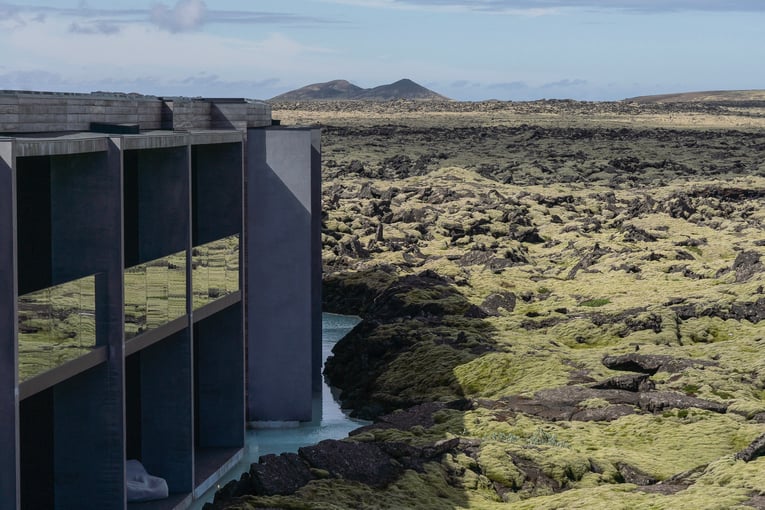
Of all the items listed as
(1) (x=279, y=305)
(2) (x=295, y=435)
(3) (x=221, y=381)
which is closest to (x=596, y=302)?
(1) (x=279, y=305)

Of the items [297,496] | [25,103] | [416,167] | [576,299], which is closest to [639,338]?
[576,299]

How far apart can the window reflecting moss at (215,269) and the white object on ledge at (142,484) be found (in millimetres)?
3210

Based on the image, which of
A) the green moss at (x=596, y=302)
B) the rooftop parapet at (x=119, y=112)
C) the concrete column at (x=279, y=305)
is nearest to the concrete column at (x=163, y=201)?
the rooftop parapet at (x=119, y=112)

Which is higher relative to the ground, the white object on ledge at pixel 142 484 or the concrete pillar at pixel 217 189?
the concrete pillar at pixel 217 189

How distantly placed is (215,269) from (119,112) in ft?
12.3

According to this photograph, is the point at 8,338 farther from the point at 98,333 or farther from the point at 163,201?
the point at 163,201

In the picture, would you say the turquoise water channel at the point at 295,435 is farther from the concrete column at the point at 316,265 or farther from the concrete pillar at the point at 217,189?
the concrete pillar at the point at 217,189

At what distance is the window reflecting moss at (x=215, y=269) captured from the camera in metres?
23.5

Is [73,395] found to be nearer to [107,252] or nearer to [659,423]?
[107,252]

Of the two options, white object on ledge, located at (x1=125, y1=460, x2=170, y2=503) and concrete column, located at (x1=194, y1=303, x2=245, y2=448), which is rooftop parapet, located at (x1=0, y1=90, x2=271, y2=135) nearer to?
concrete column, located at (x1=194, y1=303, x2=245, y2=448)

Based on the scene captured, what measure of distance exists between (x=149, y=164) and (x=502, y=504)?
850cm

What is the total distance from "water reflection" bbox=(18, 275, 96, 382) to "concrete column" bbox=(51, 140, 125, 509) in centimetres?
44

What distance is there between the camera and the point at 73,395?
18.6m

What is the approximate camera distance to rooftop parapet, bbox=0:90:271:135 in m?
18.5
